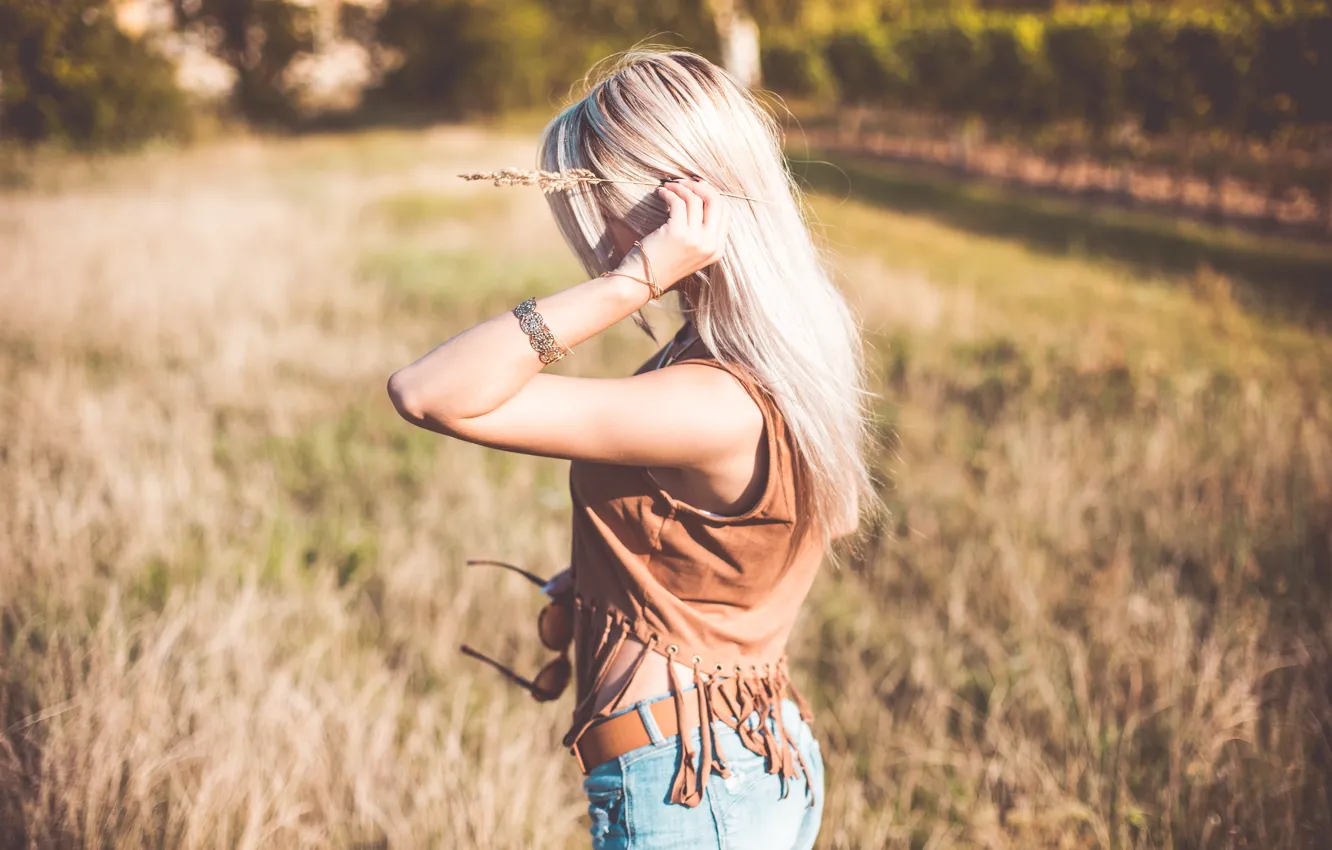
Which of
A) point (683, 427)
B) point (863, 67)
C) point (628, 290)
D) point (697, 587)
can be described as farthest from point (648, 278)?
point (863, 67)

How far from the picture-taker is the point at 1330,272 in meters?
11.4

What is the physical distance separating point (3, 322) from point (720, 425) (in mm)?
7652

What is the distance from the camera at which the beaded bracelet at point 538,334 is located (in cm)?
129

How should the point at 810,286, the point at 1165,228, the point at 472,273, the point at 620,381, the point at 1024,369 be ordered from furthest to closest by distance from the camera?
the point at 1165,228 < the point at 472,273 < the point at 1024,369 < the point at 810,286 < the point at 620,381

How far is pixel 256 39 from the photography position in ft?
99.8

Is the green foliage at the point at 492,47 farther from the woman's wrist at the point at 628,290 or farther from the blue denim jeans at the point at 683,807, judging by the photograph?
the blue denim jeans at the point at 683,807

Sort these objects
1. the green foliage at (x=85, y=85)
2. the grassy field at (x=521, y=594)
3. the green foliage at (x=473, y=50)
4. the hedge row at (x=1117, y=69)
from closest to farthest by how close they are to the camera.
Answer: the grassy field at (x=521, y=594) → the hedge row at (x=1117, y=69) → the green foliage at (x=85, y=85) → the green foliage at (x=473, y=50)

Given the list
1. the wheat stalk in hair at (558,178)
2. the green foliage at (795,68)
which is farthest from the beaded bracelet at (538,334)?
the green foliage at (795,68)

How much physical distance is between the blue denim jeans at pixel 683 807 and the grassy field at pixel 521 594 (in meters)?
1.14

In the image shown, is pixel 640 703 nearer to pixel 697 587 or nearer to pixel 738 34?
pixel 697 587

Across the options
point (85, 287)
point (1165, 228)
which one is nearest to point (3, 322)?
point (85, 287)

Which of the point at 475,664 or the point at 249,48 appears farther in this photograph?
the point at 249,48

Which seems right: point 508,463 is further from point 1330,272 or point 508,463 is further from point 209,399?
point 1330,272

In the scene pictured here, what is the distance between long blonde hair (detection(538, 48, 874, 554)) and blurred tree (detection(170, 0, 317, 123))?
111 feet
